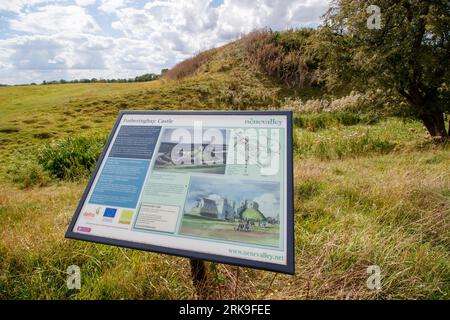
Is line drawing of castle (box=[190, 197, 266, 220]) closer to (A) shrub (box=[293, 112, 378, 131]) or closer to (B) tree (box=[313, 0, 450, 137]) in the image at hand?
(B) tree (box=[313, 0, 450, 137])

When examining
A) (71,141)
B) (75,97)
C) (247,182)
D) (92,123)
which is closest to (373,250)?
(247,182)

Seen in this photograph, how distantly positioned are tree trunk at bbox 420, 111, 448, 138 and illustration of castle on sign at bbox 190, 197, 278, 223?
8.59 meters

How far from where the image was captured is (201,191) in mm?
2062

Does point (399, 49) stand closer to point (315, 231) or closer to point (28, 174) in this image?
point (315, 231)

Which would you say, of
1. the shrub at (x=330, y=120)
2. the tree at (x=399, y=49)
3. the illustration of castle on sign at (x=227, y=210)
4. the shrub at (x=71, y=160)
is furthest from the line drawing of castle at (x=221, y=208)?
the shrub at (x=330, y=120)

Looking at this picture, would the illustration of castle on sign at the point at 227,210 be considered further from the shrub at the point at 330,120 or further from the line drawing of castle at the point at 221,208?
the shrub at the point at 330,120

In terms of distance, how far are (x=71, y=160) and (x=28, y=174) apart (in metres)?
0.98

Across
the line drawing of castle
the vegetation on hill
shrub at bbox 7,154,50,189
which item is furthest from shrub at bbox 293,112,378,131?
the line drawing of castle

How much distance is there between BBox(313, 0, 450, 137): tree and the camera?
7500 millimetres

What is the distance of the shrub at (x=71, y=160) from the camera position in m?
7.30

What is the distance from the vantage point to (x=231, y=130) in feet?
7.34

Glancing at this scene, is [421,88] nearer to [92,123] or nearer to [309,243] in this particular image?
[309,243]

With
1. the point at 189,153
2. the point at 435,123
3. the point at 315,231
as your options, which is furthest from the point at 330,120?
the point at 189,153

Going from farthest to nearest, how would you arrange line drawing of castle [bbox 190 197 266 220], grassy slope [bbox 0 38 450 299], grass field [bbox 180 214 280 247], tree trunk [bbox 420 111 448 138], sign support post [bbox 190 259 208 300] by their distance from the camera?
tree trunk [bbox 420 111 448 138], grassy slope [bbox 0 38 450 299], sign support post [bbox 190 259 208 300], line drawing of castle [bbox 190 197 266 220], grass field [bbox 180 214 280 247]
